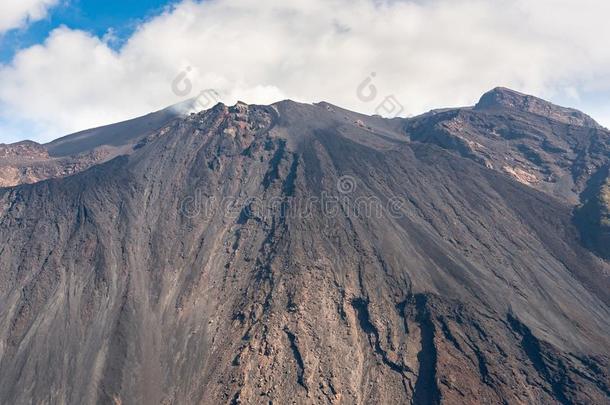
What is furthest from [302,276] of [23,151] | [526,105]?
[526,105]

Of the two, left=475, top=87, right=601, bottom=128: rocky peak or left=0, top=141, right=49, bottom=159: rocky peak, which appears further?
left=475, top=87, right=601, bottom=128: rocky peak

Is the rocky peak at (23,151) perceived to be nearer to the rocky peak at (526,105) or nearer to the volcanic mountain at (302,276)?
the volcanic mountain at (302,276)

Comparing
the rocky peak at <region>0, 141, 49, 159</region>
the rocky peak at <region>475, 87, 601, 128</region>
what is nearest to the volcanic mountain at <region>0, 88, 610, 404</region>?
the rocky peak at <region>0, 141, 49, 159</region>

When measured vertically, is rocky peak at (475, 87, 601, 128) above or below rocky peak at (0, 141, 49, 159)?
above

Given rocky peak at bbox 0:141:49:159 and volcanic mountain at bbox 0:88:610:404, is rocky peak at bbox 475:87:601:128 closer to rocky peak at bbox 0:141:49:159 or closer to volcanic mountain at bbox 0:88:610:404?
volcanic mountain at bbox 0:88:610:404

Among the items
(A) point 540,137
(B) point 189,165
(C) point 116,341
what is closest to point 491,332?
(C) point 116,341

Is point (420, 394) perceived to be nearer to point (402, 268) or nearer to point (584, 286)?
point (402, 268)

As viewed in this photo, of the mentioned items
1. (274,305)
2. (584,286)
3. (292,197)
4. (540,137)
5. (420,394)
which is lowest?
(420,394)
